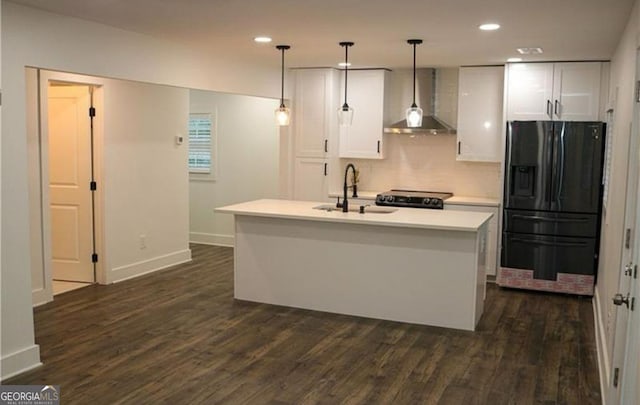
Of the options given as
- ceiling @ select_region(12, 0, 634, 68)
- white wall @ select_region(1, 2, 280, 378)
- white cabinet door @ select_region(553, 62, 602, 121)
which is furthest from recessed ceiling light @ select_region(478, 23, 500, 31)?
white wall @ select_region(1, 2, 280, 378)

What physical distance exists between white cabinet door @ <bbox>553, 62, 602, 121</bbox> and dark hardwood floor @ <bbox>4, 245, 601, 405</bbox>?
191 cm


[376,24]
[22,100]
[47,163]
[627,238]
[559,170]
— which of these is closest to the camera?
[627,238]

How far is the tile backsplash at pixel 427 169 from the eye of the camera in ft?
23.1

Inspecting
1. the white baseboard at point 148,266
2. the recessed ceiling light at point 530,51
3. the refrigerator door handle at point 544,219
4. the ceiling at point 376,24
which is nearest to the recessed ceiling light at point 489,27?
the ceiling at point 376,24

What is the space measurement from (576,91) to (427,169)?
1926 mm

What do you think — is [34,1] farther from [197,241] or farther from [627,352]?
[197,241]

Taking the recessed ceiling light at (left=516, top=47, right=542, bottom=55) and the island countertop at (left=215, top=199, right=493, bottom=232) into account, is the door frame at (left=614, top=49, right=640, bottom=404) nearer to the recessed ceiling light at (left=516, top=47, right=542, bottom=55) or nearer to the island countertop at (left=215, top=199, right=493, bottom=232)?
the island countertop at (left=215, top=199, right=493, bottom=232)

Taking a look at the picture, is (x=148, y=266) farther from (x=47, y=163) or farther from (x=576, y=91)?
(x=576, y=91)

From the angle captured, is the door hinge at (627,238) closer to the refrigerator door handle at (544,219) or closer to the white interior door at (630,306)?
the white interior door at (630,306)

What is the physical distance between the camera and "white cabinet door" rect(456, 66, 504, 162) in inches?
257

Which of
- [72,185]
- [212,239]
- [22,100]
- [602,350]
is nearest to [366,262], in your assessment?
[602,350]

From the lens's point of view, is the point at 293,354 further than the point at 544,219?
No

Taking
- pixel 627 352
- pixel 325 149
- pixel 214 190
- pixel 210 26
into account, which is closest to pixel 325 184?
pixel 325 149

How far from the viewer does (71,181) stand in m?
6.23
